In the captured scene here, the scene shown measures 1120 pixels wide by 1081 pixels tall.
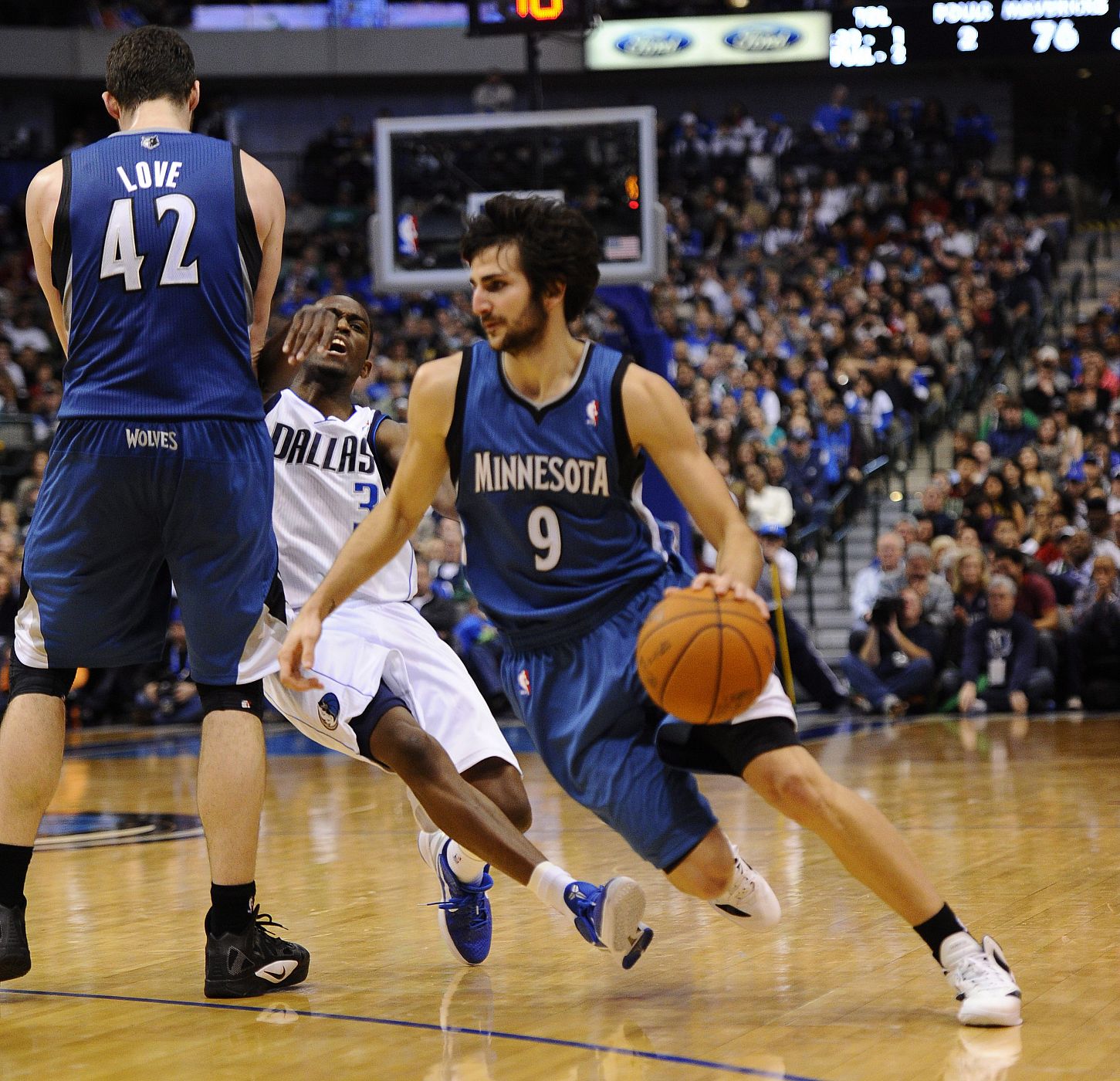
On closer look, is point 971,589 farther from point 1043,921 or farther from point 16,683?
point 16,683

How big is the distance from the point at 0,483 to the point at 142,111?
1263 cm

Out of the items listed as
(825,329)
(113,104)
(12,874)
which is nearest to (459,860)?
(12,874)

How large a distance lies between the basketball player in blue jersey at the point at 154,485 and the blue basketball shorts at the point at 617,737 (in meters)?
0.77

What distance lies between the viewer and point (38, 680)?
3.99 metres

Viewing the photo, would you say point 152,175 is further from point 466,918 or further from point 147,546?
point 466,918

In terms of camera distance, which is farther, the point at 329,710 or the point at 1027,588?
the point at 1027,588

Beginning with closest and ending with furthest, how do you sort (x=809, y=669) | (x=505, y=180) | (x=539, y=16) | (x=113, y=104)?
(x=113, y=104) < (x=539, y=16) < (x=505, y=180) < (x=809, y=669)

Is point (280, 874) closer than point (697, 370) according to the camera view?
Yes

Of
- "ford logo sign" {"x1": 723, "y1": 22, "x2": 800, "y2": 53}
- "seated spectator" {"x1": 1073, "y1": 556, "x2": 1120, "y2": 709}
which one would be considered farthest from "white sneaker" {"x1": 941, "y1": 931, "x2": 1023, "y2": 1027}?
"ford logo sign" {"x1": 723, "y1": 22, "x2": 800, "y2": 53}

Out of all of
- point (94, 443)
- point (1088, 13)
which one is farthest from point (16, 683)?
point (1088, 13)

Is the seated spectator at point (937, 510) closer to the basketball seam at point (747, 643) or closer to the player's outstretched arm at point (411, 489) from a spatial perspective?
the player's outstretched arm at point (411, 489)

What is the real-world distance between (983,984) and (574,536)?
1.30 m

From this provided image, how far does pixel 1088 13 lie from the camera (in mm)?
19062

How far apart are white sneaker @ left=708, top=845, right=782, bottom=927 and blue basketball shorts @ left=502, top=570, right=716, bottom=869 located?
0.20 m
